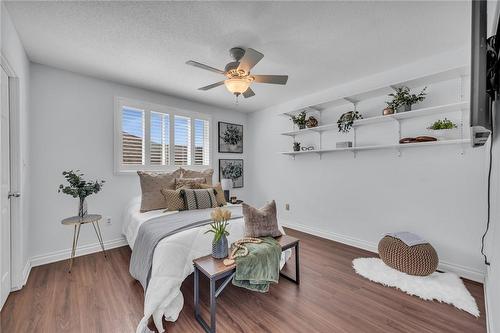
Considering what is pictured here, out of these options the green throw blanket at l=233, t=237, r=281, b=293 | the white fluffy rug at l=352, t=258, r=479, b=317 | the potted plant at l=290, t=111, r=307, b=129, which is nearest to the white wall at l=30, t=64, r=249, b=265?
the green throw blanket at l=233, t=237, r=281, b=293

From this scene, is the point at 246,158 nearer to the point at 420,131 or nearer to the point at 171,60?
the point at 171,60

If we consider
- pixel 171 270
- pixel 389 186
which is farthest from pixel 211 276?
pixel 389 186

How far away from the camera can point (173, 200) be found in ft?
9.60

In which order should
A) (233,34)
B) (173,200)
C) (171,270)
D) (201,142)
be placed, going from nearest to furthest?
(171,270), (233,34), (173,200), (201,142)

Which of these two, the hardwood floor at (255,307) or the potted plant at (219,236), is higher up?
the potted plant at (219,236)

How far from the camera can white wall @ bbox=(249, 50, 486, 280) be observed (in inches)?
98.1

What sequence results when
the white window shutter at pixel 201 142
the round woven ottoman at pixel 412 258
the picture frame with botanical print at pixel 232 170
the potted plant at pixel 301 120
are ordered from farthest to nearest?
the picture frame with botanical print at pixel 232 170, the white window shutter at pixel 201 142, the potted plant at pixel 301 120, the round woven ottoman at pixel 412 258

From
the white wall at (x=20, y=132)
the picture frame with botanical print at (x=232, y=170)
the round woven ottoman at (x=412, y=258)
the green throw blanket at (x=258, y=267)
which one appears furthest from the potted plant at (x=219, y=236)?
the picture frame with botanical print at (x=232, y=170)

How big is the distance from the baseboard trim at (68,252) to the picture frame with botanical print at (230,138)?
2505mm

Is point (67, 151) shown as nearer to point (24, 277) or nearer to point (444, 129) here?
point (24, 277)

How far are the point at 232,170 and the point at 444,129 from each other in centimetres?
366

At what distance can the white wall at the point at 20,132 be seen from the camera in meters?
→ 1.96

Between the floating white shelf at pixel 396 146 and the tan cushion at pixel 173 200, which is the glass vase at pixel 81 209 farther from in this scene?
the floating white shelf at pixel 396 146

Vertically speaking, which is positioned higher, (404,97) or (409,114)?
(404,97)
